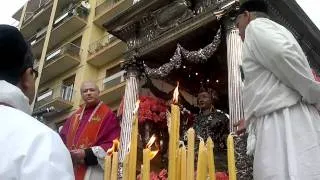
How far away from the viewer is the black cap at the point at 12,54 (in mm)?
1404

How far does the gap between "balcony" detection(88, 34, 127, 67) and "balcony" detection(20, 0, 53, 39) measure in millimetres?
5697

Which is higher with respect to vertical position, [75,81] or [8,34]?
[75,81]

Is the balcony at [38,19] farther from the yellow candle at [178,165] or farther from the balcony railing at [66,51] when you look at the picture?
the yellow candle at [178,165]

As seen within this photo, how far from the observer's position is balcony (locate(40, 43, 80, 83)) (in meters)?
19.4

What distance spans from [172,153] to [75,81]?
17.8 meters

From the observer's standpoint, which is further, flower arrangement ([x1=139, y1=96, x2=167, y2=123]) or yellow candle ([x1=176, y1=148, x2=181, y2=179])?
Answer: flower arrangement ([x1=139, y1=96, x2=167, y2=123])

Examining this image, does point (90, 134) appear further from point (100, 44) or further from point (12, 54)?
point (100, 44)

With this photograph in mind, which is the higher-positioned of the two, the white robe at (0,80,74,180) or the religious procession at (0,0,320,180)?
the religious procession at (0,0,320,180)

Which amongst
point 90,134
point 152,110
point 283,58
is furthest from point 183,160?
point 152,110

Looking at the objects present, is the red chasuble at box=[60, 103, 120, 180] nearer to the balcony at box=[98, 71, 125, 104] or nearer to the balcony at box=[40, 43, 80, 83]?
the balcony at box=[98, 71, 125, 104]

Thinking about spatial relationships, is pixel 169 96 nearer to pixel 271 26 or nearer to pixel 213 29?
pixel 213 29

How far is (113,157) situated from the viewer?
2.48m

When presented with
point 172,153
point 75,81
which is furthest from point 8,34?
point 75,81

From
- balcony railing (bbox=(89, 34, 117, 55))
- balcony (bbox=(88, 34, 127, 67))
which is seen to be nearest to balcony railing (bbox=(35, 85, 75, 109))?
balcony (bbox=(88, 34, 127, 67))
